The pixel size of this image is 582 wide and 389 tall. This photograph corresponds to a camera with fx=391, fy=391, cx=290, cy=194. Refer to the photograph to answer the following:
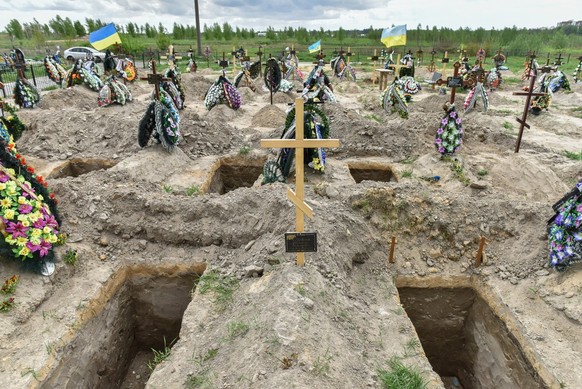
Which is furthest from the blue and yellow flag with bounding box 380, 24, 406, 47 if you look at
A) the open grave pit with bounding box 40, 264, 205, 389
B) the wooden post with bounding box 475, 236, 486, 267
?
the open grave pit with bounding box 40, 264, 205, 389

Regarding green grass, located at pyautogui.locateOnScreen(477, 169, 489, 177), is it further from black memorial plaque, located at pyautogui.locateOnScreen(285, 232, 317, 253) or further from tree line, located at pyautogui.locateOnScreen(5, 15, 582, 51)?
tree line, located at pyautogui.locateOnScreen(5, 15, 582, 51)

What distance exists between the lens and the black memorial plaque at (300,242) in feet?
14.3

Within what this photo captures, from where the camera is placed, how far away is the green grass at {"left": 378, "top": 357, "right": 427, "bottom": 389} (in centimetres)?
364

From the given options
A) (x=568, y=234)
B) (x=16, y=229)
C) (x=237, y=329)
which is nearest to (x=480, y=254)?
(x=568, y=234)

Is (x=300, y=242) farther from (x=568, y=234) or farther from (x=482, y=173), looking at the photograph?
(x=482, y=173)

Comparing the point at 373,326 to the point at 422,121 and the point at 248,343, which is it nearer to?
the point at 248,343

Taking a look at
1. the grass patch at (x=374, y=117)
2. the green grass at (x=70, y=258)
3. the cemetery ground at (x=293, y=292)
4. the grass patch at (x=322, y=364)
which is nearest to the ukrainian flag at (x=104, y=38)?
the cemetery ground at (x=293, y=292)

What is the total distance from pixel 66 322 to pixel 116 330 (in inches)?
A: 38.2

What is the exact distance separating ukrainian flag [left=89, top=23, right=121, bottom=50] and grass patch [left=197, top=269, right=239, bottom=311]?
1153 centimetres

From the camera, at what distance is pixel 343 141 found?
1095 cm

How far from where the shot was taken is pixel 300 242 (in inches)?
173

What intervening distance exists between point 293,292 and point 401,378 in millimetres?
1346

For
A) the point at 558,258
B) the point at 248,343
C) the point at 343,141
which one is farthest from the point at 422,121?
the point at 248,343

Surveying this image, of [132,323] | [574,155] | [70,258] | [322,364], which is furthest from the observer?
[574,155]
